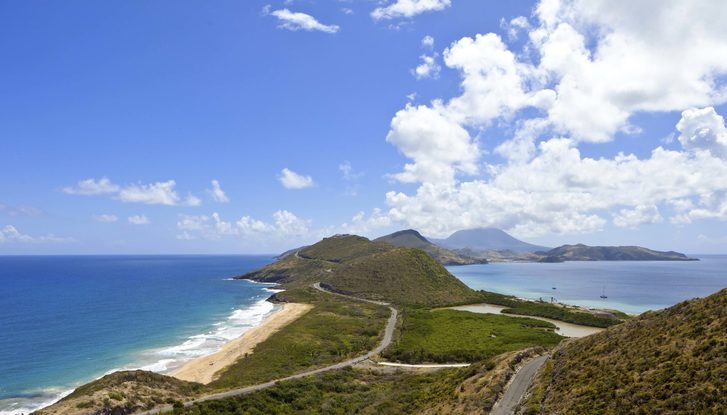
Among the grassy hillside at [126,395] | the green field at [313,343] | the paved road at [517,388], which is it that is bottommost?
the green field at [313,343]

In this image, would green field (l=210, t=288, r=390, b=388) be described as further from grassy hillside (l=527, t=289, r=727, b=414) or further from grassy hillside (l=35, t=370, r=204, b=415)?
grassy hillside (l=527, t=289, r=727, b=414)

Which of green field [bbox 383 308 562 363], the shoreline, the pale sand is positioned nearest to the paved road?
green field [bbox 383 308 562 363]

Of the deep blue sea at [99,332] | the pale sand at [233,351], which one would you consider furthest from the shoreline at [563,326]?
the deep blue sea at [99,332]

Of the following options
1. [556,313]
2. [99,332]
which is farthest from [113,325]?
A: [556,313]

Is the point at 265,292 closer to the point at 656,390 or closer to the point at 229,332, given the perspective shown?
the point at 229,332

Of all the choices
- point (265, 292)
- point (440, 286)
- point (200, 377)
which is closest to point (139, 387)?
point (200, 377)

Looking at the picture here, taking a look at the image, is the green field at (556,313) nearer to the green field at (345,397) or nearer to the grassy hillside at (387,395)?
the grassy hillside at (387,395)
